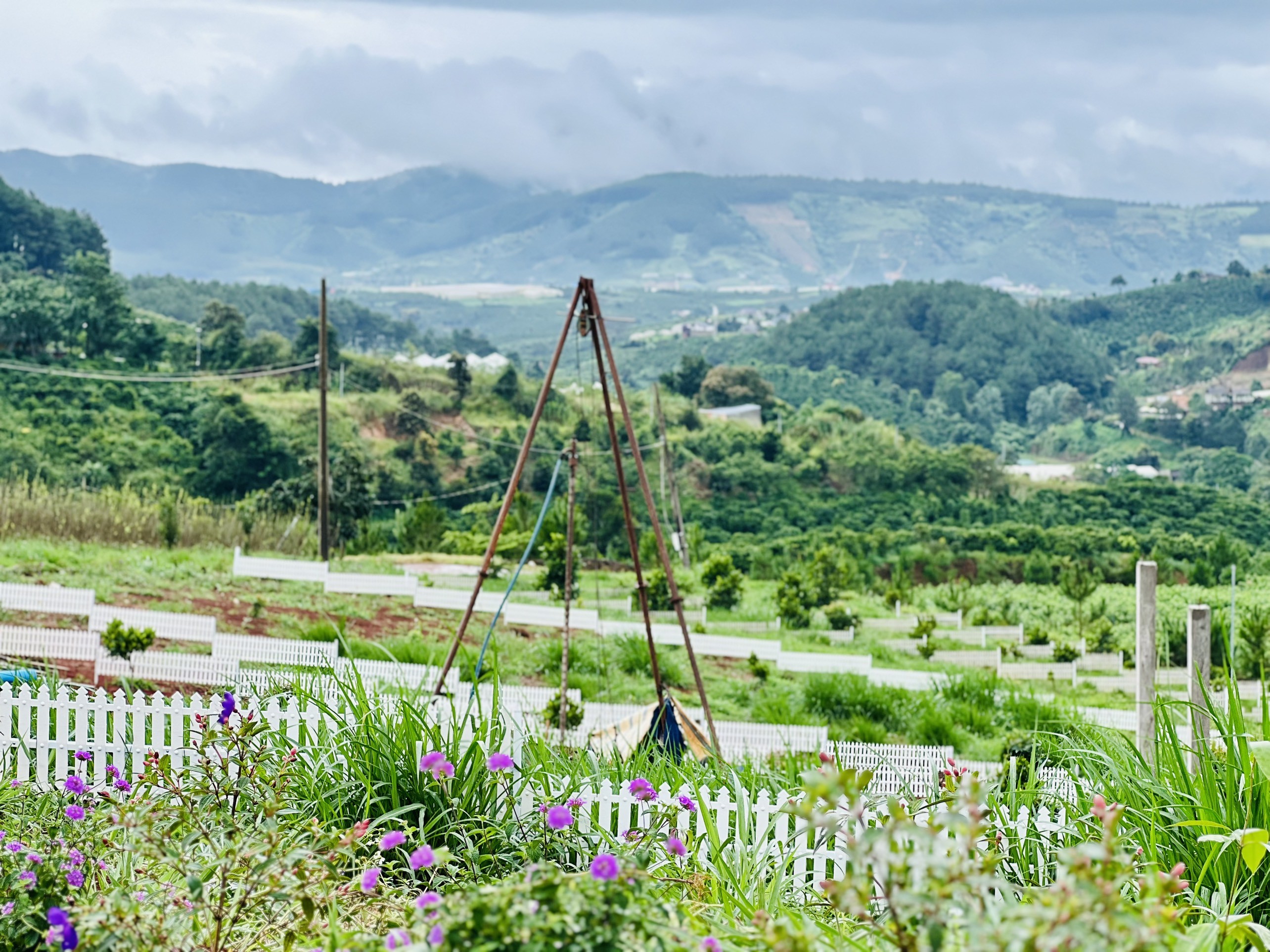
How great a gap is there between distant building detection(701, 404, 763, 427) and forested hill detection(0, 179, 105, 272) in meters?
30.2

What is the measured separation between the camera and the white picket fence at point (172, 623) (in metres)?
9.67

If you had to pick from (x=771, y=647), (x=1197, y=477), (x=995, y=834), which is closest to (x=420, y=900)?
(x=995, y=834)

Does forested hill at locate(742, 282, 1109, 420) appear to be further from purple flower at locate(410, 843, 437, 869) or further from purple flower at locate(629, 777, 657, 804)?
purple flower at locate(410, 843, 437, 869)

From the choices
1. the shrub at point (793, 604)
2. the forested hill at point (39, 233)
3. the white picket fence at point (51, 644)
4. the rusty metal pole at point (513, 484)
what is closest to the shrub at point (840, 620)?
→ the shrub at point (793, 604)

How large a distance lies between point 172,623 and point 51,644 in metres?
1.15

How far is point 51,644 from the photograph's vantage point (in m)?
8.78

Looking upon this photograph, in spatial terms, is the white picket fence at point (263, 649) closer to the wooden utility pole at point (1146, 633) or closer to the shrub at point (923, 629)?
the wooden utility pole at point (1146, 633)

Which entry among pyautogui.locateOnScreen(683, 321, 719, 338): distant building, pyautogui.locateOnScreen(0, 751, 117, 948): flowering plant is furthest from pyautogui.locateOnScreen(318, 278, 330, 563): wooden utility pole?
pyautogui.locateOnScreen(683, 321, 719, 338): distant building

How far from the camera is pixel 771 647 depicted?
1349 cm

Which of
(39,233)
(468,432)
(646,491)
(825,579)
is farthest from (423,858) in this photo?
(39,233)

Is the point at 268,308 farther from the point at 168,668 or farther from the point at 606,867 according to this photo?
the point at 606,867

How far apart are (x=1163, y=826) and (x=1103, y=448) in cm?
6842

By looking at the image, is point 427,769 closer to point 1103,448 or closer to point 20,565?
point 20,565

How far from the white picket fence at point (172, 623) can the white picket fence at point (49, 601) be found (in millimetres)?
382
